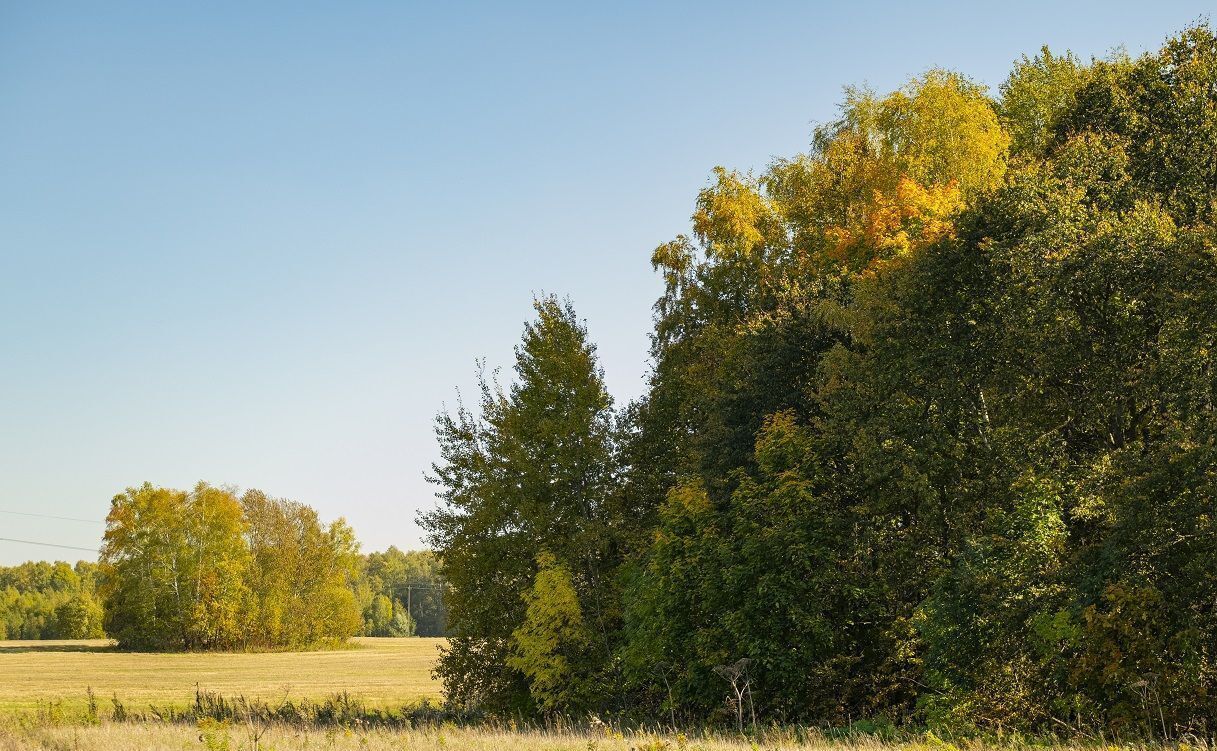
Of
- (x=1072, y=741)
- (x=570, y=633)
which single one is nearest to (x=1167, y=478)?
(x=1072, y=741)

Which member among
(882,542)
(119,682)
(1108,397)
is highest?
(1108,397)

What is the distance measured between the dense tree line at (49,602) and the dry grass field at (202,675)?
25.5 m

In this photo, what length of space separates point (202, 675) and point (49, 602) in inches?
4338

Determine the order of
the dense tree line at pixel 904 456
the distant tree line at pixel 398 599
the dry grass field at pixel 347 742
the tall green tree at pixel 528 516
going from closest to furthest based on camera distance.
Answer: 1. the dry grass field at pixel 347 742
2. the dense tree line at pixel 904 456
3. the tall green tree at pixel 528 516
4. the distant tree line at pixel 398 599

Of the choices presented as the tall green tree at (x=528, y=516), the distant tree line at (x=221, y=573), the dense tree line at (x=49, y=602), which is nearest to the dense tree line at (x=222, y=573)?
the distant tree line at (x=221, y=573)

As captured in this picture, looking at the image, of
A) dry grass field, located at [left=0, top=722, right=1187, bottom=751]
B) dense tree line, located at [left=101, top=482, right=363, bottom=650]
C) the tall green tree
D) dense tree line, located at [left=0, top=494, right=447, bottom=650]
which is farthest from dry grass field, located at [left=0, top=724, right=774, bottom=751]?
dense tree line, located at [left=101, top=482, right=363, bottom=650]

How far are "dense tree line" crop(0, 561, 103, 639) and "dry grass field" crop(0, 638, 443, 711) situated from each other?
2547 cm

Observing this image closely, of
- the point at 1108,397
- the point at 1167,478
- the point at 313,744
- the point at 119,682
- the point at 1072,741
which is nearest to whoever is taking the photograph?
the point at 1072,741

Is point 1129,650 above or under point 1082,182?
under

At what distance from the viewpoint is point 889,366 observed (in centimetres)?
2425

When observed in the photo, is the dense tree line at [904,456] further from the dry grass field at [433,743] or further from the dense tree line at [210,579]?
the dense tree line at [210,579]

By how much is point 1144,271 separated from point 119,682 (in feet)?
199

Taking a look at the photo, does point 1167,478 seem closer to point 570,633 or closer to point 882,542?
point 882,542

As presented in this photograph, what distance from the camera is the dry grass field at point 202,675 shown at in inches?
1859
